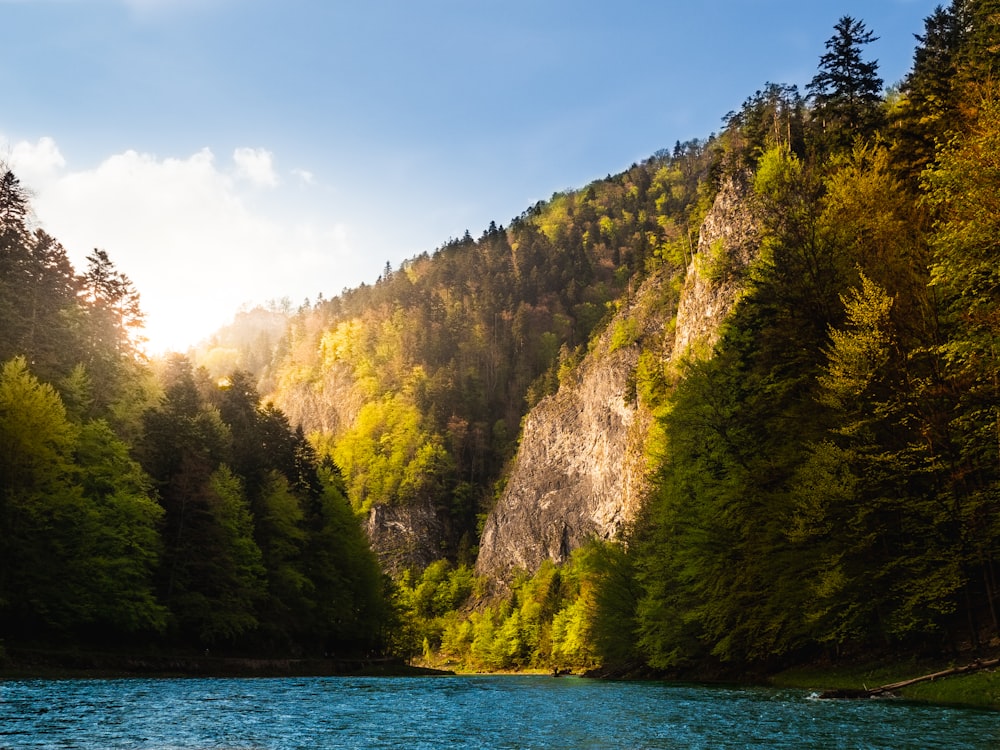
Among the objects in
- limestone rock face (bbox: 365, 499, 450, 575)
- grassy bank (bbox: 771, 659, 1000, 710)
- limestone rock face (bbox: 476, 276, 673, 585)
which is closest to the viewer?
grassy bank (bbox: 771, 659, 1000, 710)

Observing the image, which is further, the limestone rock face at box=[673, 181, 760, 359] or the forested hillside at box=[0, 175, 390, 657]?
the limestone rock face at box=[673, 181, 760, 359]

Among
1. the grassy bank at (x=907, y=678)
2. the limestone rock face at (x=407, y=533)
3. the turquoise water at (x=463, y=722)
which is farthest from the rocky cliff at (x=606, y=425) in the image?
the turquoise water at (x=463, y=722)

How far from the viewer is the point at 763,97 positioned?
331 ft

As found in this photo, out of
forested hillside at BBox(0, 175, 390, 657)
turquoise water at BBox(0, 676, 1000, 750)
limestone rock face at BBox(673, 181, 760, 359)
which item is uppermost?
limestone rock face at BBox(673, 181, 760, 359)

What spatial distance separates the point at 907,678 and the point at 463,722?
60.6ft

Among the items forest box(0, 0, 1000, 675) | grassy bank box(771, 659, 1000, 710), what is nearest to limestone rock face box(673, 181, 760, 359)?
forest box(0, 0, 1000, 675)

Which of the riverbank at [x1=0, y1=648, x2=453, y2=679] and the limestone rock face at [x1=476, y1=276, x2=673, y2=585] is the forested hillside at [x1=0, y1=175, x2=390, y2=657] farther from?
the limestone rock face at [x1=476, y1=276, x2=673, y2=585]

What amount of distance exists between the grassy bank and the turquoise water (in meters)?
1.39

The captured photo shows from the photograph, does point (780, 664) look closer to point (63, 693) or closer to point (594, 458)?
point (63, 693)

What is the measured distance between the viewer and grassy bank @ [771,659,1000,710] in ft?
77.4

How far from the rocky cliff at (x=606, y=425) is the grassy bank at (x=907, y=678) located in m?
49.6

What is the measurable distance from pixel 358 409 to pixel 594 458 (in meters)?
85.2

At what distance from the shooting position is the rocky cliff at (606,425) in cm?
9169

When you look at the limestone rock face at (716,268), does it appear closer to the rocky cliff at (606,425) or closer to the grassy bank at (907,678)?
the rocky cliff at (606,425)
